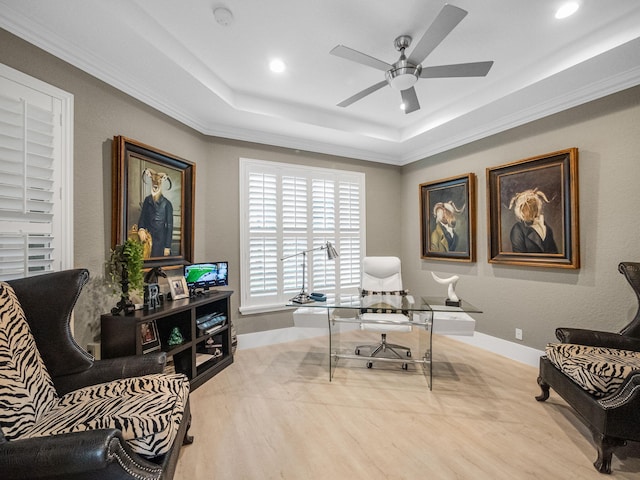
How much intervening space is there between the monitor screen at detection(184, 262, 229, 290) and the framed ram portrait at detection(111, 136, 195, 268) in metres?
0.19

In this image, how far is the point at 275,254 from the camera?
12.5 feet

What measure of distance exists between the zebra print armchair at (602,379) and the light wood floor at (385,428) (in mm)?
215

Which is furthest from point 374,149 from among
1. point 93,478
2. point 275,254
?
point 93,478

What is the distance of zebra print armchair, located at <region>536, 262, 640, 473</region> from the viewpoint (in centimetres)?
162

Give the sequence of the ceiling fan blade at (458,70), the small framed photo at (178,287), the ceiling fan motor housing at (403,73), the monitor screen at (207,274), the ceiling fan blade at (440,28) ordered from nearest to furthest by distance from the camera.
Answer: the ceiling fan blade at (440,28) < the ceiling fan blade at (458,70) < the ceiling fan motor housing at (403,73) < the small framed photo at (178,287) < the monitor screen at (207,274)

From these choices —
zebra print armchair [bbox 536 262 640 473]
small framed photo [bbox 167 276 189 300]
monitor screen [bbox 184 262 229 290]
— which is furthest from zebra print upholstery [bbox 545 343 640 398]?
small framed photo [bbox 167 276 189 300]

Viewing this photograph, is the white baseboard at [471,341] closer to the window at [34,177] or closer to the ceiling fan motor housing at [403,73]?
the window at [34,177]

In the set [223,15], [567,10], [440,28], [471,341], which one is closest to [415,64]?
[440,28]

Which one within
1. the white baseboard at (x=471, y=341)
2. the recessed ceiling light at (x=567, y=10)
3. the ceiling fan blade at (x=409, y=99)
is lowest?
the white baseboard at (x=471, y=341)

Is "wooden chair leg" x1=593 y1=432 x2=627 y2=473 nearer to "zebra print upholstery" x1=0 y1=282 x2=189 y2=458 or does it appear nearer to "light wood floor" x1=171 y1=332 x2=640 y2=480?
"light wood floor" x1=171 y1=332 x2=640 y2=480

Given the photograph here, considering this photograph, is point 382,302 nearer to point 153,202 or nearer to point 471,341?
point 471,341

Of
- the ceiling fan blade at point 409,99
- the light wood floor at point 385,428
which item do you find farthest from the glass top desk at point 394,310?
the ceiling fan blade at point 409,99

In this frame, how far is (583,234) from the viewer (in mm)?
2709

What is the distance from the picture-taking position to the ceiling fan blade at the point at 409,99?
2434 mm
